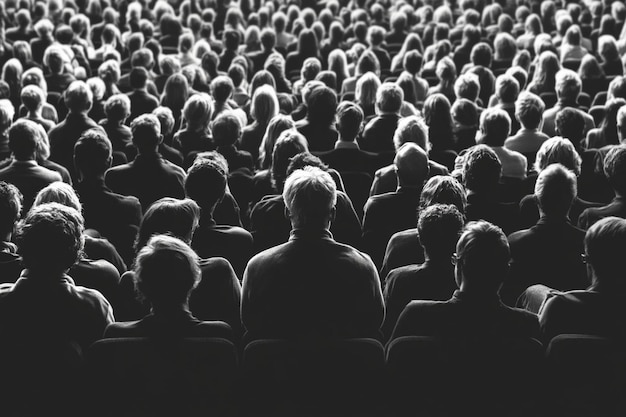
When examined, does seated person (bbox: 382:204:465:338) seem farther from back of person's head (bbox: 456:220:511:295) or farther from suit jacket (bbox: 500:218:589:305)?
suit jacket (bbox: 500:218:589:305)

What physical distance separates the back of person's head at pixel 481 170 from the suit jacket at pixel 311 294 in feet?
5.11

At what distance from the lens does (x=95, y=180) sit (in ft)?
17.3

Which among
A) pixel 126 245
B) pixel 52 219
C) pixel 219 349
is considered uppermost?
pixel 52 219

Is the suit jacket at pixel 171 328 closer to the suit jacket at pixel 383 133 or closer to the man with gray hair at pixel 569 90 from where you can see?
the suit jacket at pixel 383 133

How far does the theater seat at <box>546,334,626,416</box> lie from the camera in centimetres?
299

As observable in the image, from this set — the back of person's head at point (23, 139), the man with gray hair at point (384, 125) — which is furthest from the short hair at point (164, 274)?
the man with gray hair at point (384, 125)

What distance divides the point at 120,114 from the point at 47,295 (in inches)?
164

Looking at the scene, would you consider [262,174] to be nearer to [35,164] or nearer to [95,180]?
[95,180]

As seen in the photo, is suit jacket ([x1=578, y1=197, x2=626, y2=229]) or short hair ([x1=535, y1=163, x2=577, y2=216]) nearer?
short hair ([x1=535, y1=163, x2=577, y2=216])

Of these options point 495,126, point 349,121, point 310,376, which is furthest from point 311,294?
point 495,126

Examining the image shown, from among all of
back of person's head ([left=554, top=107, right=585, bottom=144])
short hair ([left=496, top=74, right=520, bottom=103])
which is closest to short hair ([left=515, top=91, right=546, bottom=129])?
back of person's head ([left=554, top=107, right=585, bottom=144])

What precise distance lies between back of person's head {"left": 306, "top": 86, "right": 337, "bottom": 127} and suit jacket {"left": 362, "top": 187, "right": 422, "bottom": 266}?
1.92 metres

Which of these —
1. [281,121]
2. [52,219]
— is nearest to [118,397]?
[52,219]

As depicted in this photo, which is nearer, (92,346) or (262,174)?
(92,346)
